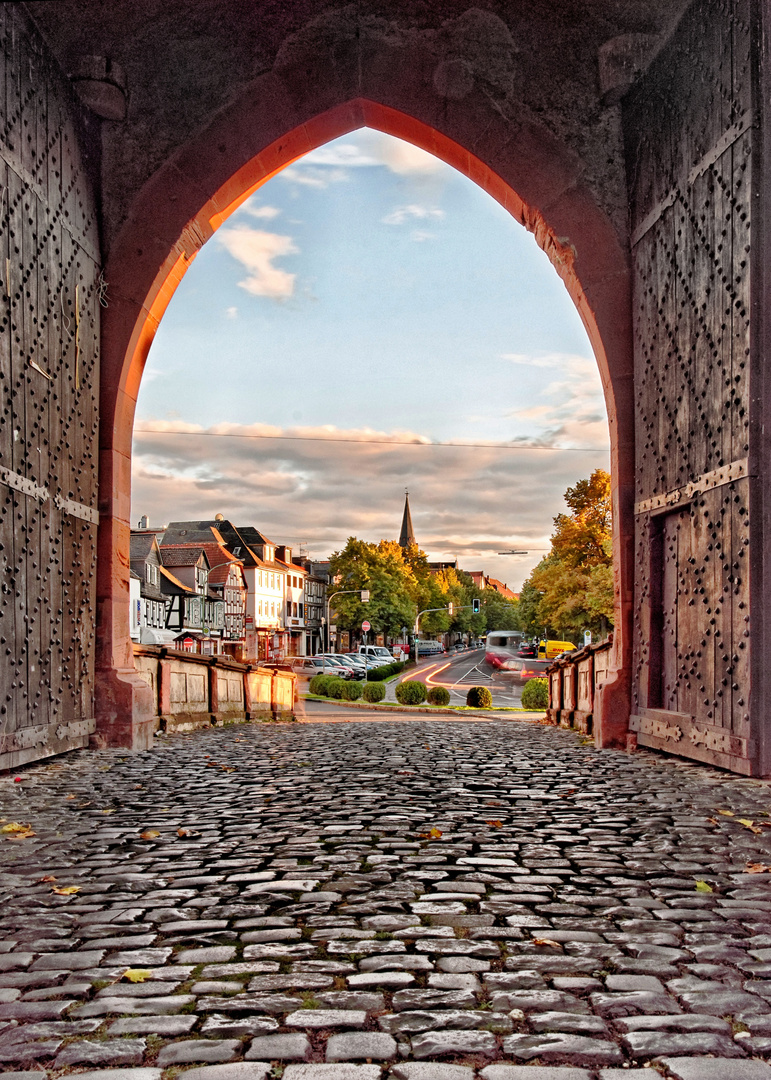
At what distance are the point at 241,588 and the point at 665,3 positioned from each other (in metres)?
59.8

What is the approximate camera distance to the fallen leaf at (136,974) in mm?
2619

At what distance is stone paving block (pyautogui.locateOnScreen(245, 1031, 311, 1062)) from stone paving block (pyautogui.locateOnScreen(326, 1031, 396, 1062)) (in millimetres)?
59

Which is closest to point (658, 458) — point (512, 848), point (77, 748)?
point (512, 848)

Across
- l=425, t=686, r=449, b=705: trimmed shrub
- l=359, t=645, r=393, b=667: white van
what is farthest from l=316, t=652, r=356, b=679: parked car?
l=425, t=686, r=449, b=705: trimmed shrub

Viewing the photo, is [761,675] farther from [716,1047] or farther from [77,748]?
[77,748]

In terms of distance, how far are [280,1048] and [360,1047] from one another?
0.19m

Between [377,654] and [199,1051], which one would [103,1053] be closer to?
[199,1051]

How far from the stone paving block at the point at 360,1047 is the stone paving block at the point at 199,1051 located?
22 centimetres

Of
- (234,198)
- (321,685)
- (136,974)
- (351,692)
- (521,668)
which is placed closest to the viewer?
(136,974)

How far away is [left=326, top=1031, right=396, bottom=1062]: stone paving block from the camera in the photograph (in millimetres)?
2117

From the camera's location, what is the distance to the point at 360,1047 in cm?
217

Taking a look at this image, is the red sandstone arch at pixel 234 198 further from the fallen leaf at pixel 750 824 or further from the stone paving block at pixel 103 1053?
the stone paving block at pixel 103 1053

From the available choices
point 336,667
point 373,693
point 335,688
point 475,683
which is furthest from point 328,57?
point 475,683

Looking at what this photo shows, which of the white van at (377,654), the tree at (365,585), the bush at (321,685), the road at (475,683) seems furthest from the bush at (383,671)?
the bush at (321,685)
